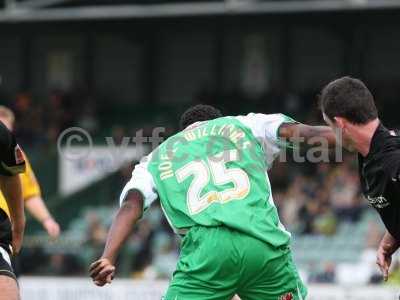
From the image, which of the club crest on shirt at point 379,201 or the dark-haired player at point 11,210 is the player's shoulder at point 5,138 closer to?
the dark-haired player at point 11,210

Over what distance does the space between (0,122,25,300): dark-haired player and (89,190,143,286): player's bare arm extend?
27.9 inches

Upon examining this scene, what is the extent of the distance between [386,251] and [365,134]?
845 millimetres

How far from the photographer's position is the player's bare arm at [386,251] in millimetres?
5688

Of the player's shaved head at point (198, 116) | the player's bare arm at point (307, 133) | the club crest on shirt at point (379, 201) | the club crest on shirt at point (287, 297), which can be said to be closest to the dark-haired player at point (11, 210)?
the player's shaved head at point (198, 116)

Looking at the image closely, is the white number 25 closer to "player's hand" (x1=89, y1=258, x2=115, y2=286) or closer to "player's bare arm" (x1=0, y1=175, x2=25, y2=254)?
"player's hand" (x1=89, y1=258, x2=115, y2=286)

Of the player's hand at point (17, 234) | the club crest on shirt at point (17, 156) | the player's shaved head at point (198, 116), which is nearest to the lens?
the player's shaved head at point (198, 116)

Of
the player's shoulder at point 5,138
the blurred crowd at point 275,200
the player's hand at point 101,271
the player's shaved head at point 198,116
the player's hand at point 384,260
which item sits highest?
the player's shaved head at point 198,116

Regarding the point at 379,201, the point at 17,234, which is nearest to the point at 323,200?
the point at 17,234

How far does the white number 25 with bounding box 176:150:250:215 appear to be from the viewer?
5.36m

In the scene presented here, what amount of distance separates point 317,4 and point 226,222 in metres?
11.1

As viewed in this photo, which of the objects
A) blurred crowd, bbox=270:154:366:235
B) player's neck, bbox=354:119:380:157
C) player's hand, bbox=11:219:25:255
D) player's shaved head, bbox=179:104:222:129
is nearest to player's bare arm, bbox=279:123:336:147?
player's neck, bbox=354:119:380:157

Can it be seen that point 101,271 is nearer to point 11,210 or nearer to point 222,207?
point 222,207

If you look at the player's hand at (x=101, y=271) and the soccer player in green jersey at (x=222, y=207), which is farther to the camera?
the soccer player in green jersey at (x=222, y=207)

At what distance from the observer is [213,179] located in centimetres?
539
